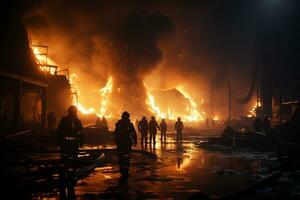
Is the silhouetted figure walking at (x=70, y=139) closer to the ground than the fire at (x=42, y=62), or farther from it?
closer to the ground

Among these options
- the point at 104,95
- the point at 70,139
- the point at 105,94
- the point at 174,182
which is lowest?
the point at 174,182

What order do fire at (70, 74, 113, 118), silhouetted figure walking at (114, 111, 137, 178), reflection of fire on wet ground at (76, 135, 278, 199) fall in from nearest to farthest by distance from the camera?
1. reflection of fire on wet ground at (76, 135, 278, 199)
2. silhouetted figure walking at (114, 111, 137, 178)
3. fire at (70, 74, 113, 118)

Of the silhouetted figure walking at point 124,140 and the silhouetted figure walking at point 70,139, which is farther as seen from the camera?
the silhouetted figure walking at point 124,140

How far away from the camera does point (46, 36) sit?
187 feet

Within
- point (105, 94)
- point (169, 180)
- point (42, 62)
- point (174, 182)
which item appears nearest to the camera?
point (174, 182)

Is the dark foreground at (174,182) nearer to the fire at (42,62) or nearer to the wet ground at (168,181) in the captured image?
the wet ground at (168,181)

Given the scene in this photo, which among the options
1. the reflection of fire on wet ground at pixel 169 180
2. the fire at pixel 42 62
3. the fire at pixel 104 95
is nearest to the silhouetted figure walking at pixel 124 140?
the reflection of fire on wet ground at pixel 169 180

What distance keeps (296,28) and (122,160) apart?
33.9 meters

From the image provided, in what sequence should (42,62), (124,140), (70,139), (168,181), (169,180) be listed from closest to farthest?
(70,139) → (168,181) → (169,180) → (124,140) → (42,62)

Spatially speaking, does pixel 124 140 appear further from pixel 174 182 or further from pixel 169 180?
pixel 174 182

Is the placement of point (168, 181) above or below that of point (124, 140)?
below

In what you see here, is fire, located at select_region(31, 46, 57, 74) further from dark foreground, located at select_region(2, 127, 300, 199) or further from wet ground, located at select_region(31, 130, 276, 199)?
wet ground, located at select_region(31, 130, 276, 199)

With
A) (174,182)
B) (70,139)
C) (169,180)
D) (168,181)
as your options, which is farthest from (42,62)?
(174,182)

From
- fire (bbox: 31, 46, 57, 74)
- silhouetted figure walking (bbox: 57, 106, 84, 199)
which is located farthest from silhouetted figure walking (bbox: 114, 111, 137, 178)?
fire (bbox: 31, 46, 57, 74)
